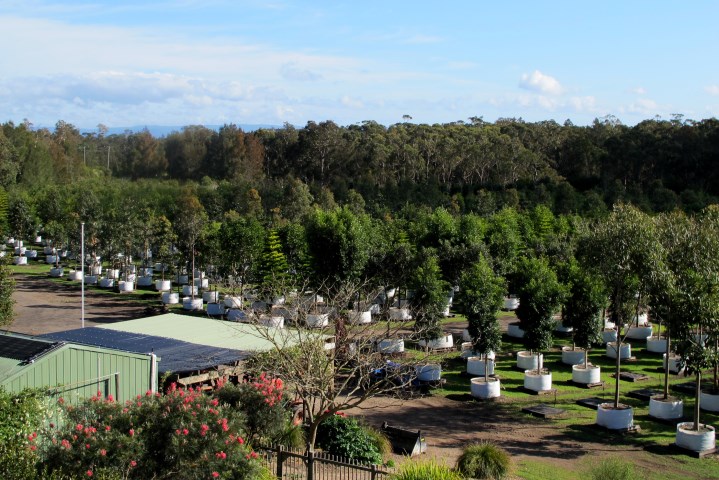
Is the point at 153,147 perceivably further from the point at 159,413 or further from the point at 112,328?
the point at 159,413

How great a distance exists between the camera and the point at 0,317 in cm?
2473

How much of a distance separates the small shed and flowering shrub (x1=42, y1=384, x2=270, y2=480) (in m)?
2.55

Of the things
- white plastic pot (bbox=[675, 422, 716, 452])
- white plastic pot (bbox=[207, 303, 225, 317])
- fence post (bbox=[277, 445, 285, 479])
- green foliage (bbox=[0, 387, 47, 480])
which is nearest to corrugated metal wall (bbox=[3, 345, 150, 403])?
green foliage (bbox=[0, 387, 47, 480])

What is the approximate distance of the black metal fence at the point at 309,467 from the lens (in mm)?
13789

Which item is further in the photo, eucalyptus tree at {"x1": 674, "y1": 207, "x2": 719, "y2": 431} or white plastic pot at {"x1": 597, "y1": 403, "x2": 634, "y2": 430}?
white plastic pot at {"x1": 597, "y1": 403, "x2": 634, "y2": 430}

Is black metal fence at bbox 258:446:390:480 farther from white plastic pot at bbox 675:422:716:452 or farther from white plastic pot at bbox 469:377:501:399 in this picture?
white plastic pot at bbox 469:377:501:399

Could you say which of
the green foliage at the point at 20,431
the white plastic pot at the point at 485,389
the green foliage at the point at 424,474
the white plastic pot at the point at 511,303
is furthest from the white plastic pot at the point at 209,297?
the green foliage at the point at 424,474

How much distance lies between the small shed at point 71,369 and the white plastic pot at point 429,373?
10.8 m

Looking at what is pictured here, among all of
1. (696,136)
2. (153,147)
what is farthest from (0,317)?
(153,147)

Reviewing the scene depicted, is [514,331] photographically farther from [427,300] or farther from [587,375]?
[587,375]

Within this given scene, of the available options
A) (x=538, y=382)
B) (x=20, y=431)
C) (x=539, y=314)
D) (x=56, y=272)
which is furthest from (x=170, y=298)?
(x=20, y=431)

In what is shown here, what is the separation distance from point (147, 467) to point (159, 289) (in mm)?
32865

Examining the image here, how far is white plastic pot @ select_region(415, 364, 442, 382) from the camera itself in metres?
25.1

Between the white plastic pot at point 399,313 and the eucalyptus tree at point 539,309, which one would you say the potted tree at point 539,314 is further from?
the white plastic pot at point 399,313
